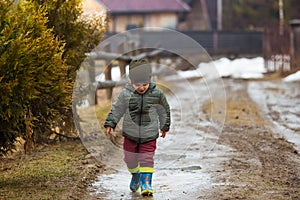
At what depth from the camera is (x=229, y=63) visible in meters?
32.5

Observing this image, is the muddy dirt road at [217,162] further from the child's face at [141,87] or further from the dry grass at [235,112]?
the child's face at [141,87]

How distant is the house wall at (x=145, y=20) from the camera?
45844mm

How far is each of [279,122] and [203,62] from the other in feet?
48.7

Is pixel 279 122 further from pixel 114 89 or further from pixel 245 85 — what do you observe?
pixel 245 85

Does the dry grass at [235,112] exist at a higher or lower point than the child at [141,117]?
lower

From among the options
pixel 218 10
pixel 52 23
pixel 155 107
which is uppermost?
pixel 218 10

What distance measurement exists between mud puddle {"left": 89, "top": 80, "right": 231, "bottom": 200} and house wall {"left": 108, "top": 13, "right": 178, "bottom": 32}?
33753 mm

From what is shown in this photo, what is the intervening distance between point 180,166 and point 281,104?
295 inches

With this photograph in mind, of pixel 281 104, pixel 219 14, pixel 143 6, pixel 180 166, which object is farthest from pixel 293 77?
pixel 219 14

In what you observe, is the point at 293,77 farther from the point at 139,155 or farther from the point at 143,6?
the point at 143,6

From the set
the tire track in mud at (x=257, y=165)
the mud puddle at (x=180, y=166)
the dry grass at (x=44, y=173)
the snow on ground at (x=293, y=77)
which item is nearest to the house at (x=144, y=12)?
the snow on ground at (x=293, y=77)

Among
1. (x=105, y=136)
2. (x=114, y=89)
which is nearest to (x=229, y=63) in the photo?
(x=114, y=89)

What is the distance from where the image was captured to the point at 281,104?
15.2 m

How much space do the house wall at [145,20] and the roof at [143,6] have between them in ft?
2.62
